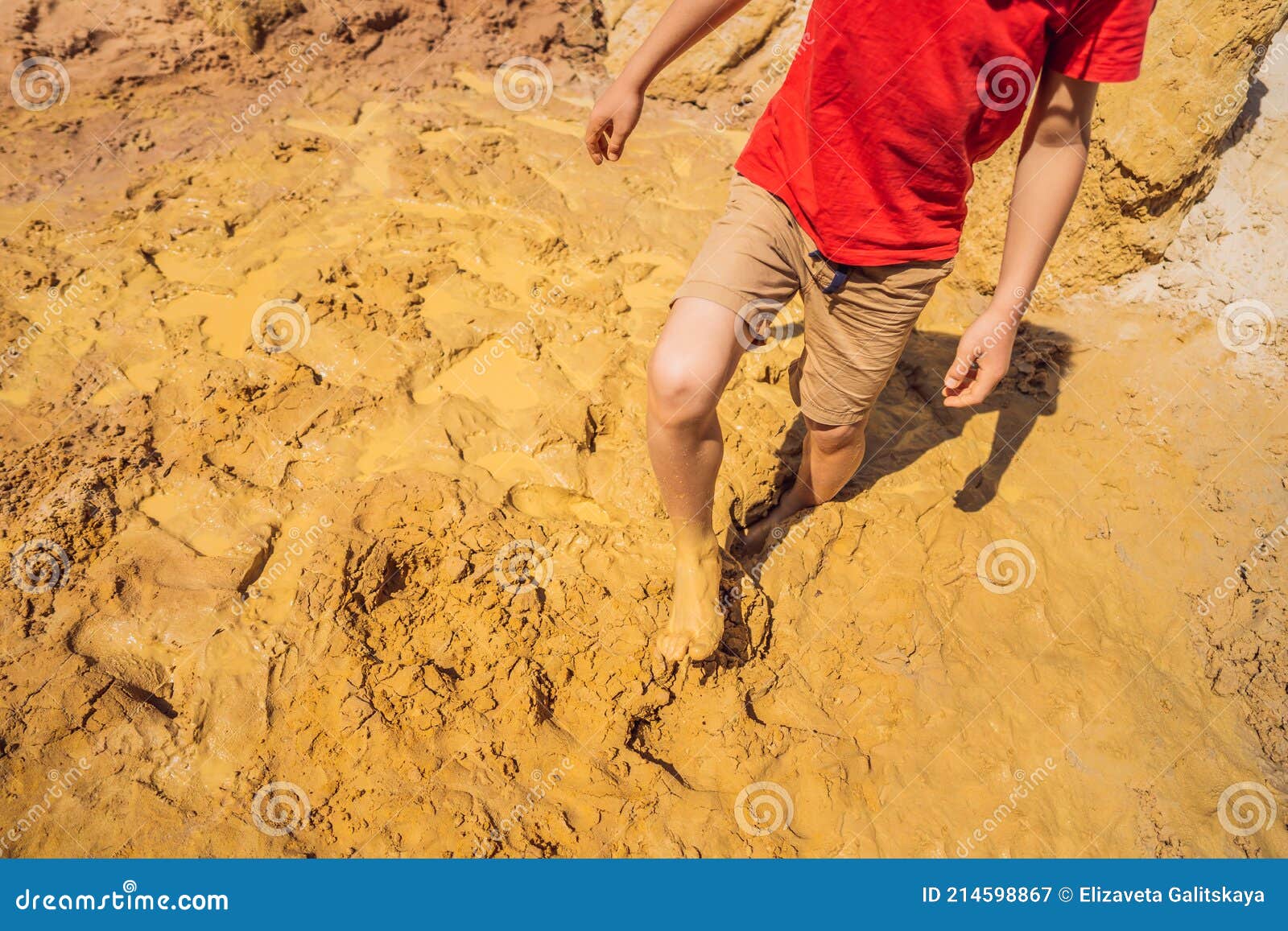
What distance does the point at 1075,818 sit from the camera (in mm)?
2172

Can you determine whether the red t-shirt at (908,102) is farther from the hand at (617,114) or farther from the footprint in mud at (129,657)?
the footprint in mud at (129,657)

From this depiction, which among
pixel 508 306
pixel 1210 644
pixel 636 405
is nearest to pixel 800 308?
pixel 636 405

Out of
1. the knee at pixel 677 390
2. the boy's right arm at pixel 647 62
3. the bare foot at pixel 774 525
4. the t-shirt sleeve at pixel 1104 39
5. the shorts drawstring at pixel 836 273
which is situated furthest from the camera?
the bare foot at pixel 774 525

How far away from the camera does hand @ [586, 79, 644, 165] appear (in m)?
1.89

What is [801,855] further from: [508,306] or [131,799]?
[508,306]

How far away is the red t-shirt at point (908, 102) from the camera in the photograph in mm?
1624

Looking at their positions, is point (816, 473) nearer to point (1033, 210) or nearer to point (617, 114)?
point (1033, 210)

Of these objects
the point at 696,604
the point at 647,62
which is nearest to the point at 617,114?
the point at 647,62

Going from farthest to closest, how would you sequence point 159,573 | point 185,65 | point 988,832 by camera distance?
point 185,65, point 159,573, point 988,832

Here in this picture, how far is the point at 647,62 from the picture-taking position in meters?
1.90

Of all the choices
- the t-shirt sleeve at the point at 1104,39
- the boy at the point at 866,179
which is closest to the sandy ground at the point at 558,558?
the boy at the point at 866,179

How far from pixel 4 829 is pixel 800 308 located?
305 cm

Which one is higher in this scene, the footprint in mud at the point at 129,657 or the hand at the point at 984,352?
the hand at the point at 984,352

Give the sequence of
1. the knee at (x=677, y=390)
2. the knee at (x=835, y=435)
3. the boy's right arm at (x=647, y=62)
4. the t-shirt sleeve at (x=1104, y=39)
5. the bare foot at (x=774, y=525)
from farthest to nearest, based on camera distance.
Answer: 1. the bare foot at (x=774, y=525)
2. the knee at (x=835, y=435)
3. the boy's right arm at (x=647, y=62)
4. the knee at (x=677, y=390)
5. the t-shirt sleeve at (x=1104, y=39)
